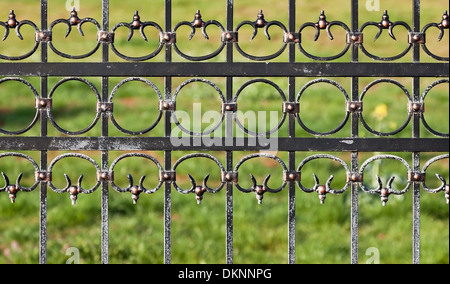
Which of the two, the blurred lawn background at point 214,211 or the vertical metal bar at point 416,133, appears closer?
the vertical metal bar at point 416,133

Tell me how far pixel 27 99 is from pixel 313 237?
5072 mm

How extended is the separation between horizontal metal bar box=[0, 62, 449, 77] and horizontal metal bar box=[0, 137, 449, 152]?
32cm

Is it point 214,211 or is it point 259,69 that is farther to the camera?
point 214,211

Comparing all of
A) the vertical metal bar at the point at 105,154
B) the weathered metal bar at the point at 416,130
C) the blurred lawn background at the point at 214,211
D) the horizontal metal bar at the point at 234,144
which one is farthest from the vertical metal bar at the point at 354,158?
the blurred lawn background at the point at 214,211

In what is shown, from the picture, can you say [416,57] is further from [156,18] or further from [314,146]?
[156,18]

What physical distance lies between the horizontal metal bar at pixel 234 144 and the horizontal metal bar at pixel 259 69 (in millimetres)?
318

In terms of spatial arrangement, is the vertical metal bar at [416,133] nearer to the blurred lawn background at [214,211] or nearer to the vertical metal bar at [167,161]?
the vertical metal bar at [167,161]

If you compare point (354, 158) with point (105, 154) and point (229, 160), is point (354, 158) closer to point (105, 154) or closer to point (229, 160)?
point (229, 160)

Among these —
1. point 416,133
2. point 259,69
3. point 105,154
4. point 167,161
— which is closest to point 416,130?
point 416,133

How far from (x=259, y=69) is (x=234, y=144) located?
0.39 metres

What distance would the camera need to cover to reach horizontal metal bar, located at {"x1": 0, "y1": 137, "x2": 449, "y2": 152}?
11.0ft

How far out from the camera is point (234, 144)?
337 cm

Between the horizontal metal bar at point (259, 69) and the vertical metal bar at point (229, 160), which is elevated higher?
the horizontal metal bar at point (259, 69)

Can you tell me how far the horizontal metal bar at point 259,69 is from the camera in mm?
3357
